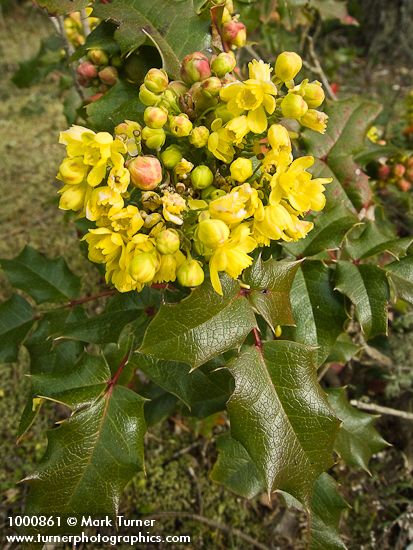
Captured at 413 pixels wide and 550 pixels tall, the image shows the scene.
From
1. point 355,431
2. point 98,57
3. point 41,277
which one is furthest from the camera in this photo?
point 41,277

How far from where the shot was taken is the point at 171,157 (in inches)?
36.4

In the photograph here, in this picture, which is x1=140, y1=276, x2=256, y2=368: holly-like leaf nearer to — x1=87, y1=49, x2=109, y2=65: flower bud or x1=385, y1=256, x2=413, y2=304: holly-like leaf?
x1=385, y1=256, x2=413, y2=304: holly-like leaf

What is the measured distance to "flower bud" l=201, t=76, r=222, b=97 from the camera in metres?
0.90

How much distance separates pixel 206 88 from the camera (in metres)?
0.91

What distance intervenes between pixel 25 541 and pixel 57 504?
10cm

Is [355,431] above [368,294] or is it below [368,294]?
below

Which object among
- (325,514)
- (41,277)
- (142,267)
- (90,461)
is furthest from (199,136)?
(325,514)

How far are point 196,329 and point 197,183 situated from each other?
0.88 feet

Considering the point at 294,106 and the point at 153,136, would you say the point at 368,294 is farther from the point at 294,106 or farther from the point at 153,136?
the point at 153,136

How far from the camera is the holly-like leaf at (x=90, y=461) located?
1002 millimetres

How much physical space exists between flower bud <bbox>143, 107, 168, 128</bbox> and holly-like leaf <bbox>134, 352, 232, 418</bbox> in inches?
18.7

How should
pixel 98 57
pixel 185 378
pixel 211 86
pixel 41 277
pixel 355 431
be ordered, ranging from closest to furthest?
pixel 211 86 → pixel 185 378 → pixel 98 57 → pixel 355 431 → pixel 41 277

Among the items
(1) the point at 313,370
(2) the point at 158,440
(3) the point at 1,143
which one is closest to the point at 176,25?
(1) the point at 313,370

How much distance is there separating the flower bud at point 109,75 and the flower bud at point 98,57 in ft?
0.06
